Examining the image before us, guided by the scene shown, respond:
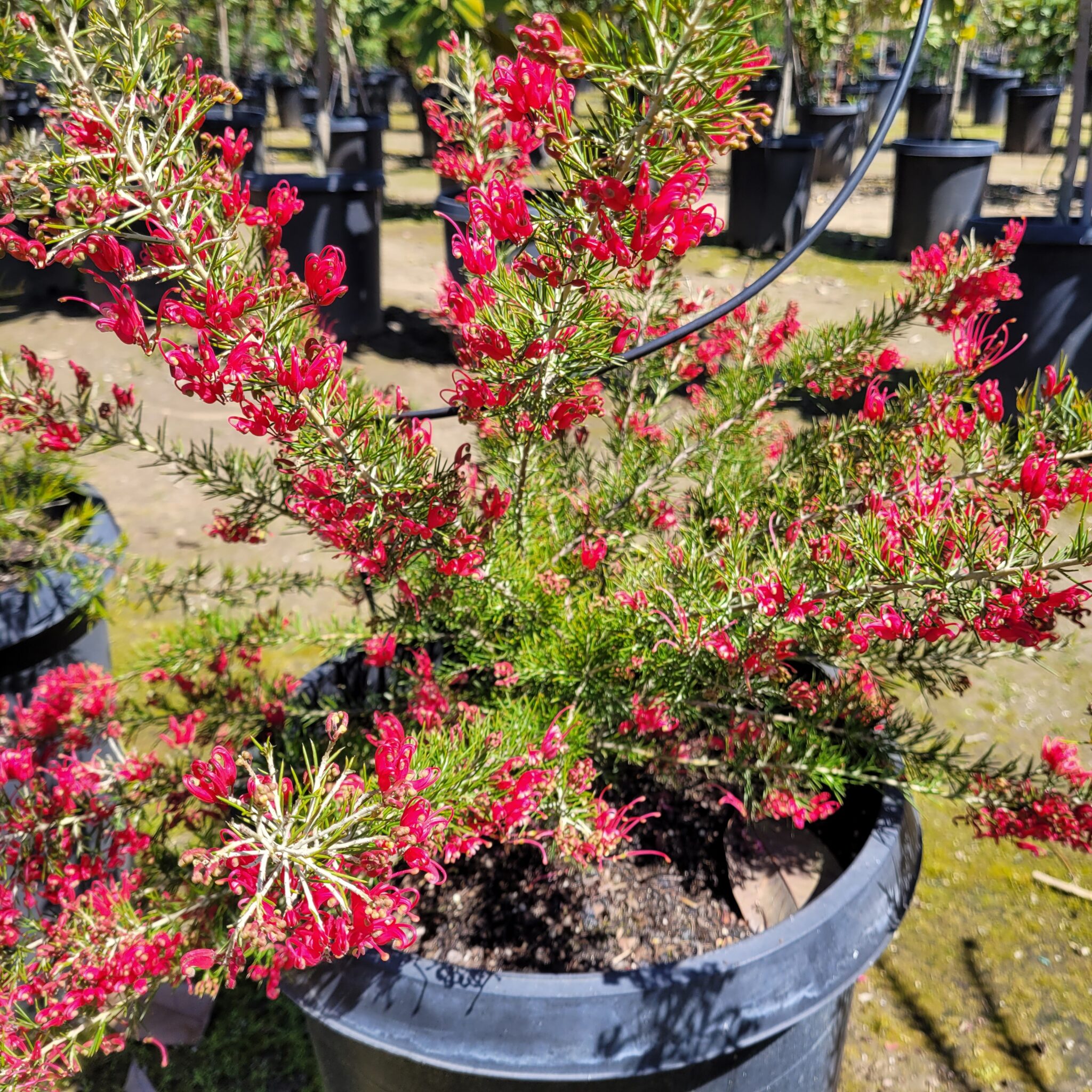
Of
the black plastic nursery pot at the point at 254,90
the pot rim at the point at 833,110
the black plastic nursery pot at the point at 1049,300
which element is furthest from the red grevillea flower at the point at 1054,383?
the black plastic nursery pot at the point at 254,90

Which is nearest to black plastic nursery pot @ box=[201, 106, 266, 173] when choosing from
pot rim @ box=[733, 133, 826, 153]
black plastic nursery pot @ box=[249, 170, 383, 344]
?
black plastic nursery pot @ box=[249, 170, 383, 344]

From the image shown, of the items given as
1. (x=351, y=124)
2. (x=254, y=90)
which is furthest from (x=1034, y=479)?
(x=254, y=90)

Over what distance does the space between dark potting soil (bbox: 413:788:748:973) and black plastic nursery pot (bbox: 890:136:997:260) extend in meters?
5.44

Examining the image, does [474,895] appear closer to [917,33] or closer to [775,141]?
[917,33]

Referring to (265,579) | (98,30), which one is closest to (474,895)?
(265,579)

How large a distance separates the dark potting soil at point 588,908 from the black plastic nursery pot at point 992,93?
1404 centimetres

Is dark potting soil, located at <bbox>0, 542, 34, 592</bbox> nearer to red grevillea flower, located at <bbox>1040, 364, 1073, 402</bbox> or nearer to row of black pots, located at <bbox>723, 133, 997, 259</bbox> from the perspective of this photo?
red grevillea flower, located at <bbox>1040, 364, 1073, 402</bbox>

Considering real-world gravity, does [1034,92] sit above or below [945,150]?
above

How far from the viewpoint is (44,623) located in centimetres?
161

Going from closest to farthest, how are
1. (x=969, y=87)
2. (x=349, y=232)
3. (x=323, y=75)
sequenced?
(x=349, y=232) < (x=323, y=75) < (x=969, y=87)

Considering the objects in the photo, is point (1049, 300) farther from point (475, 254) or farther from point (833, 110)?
point (833, 110)

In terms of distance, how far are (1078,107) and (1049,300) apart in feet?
2.27

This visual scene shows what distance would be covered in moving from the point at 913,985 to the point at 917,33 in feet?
5.13

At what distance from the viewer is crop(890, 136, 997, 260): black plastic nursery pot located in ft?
19.4
